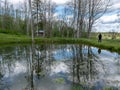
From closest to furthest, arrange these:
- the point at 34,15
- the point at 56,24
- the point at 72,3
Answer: the point at 72,3, the point at 34,15, the point at 56,24

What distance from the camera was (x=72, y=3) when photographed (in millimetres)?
63625

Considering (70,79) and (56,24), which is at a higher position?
(56,24)

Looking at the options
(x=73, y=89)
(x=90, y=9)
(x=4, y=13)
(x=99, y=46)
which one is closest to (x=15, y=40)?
(x=99, y=46)

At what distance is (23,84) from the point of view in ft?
38.2

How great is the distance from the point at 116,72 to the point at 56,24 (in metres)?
94.5

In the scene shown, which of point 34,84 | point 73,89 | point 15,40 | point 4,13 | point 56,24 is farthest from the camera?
point 56,24

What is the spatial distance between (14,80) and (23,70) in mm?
3086

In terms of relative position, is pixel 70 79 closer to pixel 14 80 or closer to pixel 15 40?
pixel 14 80

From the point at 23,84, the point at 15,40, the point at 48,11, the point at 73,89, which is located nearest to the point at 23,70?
the point at 23,84

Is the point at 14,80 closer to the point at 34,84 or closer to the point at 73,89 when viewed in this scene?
the point at 34,84

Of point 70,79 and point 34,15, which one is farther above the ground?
point 34,15

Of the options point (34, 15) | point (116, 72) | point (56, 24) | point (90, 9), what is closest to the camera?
point (116, 72)

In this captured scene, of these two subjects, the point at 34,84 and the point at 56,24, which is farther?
the point at 56,24

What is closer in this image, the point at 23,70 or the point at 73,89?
the point at 73,89
